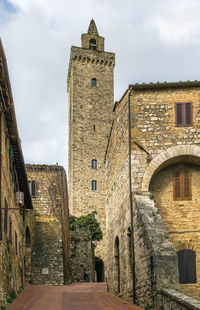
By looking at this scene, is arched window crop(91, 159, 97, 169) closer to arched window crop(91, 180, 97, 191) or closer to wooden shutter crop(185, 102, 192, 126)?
arched window crop(91, 180, 97, 191)

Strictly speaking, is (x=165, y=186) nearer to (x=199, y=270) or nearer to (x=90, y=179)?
(x=199, y=270)

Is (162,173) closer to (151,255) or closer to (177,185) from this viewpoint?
(177,185)

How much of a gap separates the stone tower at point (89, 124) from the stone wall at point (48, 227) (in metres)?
20.1

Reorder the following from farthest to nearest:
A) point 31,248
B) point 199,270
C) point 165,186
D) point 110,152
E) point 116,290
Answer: point 31,248 → point 110,152 → point 116,290 → point 165,186 → point 199,270

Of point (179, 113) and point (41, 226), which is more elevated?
point (179, 113)

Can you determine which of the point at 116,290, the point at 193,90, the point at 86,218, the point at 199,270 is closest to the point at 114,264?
the point at 116,290

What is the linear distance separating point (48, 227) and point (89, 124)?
28.3 meters

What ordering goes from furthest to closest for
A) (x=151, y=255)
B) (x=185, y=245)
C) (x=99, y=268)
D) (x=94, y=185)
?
(x=94, y=185), (x=99, y=268), (x=185, y=245), (x=151, y=255)

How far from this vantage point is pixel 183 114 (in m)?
15.6

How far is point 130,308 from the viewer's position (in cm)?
1340

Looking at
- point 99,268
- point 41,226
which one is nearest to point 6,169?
point 41,226

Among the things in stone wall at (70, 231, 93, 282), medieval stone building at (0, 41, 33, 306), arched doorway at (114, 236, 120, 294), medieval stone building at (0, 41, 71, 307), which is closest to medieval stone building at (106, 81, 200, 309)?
arched doorway at (114, 236, 120, 294)

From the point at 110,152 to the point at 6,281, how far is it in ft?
25.5

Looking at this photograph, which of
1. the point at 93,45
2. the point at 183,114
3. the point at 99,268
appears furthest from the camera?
the point at 93,45
